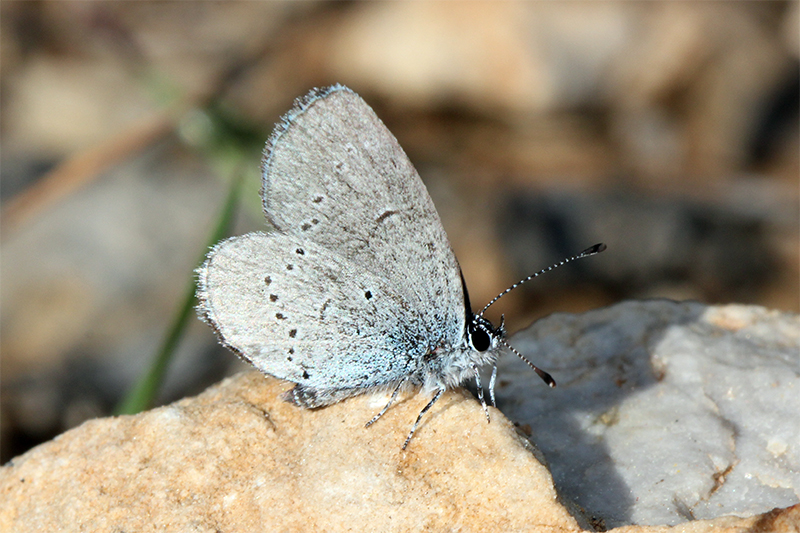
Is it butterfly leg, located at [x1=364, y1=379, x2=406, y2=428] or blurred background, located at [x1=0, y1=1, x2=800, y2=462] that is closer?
butterfly leg, located at [x1=364, y1=379, x2=406, y2=428]

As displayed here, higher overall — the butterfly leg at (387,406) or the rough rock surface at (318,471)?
the butterfly leg at (387,406)

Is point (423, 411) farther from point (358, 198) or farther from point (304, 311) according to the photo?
point (358, 198)

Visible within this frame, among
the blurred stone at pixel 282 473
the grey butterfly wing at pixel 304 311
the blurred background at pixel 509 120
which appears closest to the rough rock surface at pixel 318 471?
the blurred stone at pixel 282 473

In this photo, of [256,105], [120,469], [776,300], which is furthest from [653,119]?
[120,469]

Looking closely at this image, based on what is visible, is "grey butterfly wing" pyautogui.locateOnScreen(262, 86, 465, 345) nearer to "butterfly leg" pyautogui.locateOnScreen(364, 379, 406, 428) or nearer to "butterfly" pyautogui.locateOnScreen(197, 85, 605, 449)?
"butterfly" pyautogui.locateOnScreen(197, 85, 605, 449)

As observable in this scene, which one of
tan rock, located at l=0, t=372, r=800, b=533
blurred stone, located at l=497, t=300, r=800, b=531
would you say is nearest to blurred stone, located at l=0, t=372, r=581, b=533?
tan rock, located at l=0, t=372, r=800, b=533

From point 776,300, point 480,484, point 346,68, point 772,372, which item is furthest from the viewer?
point 346,68

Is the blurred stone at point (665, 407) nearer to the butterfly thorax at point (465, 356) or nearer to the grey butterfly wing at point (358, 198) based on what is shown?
the butterfly thorax at point (465, 356)

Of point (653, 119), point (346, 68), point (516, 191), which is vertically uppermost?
point (346, 68)

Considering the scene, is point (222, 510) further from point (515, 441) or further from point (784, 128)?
point (784, 128)
